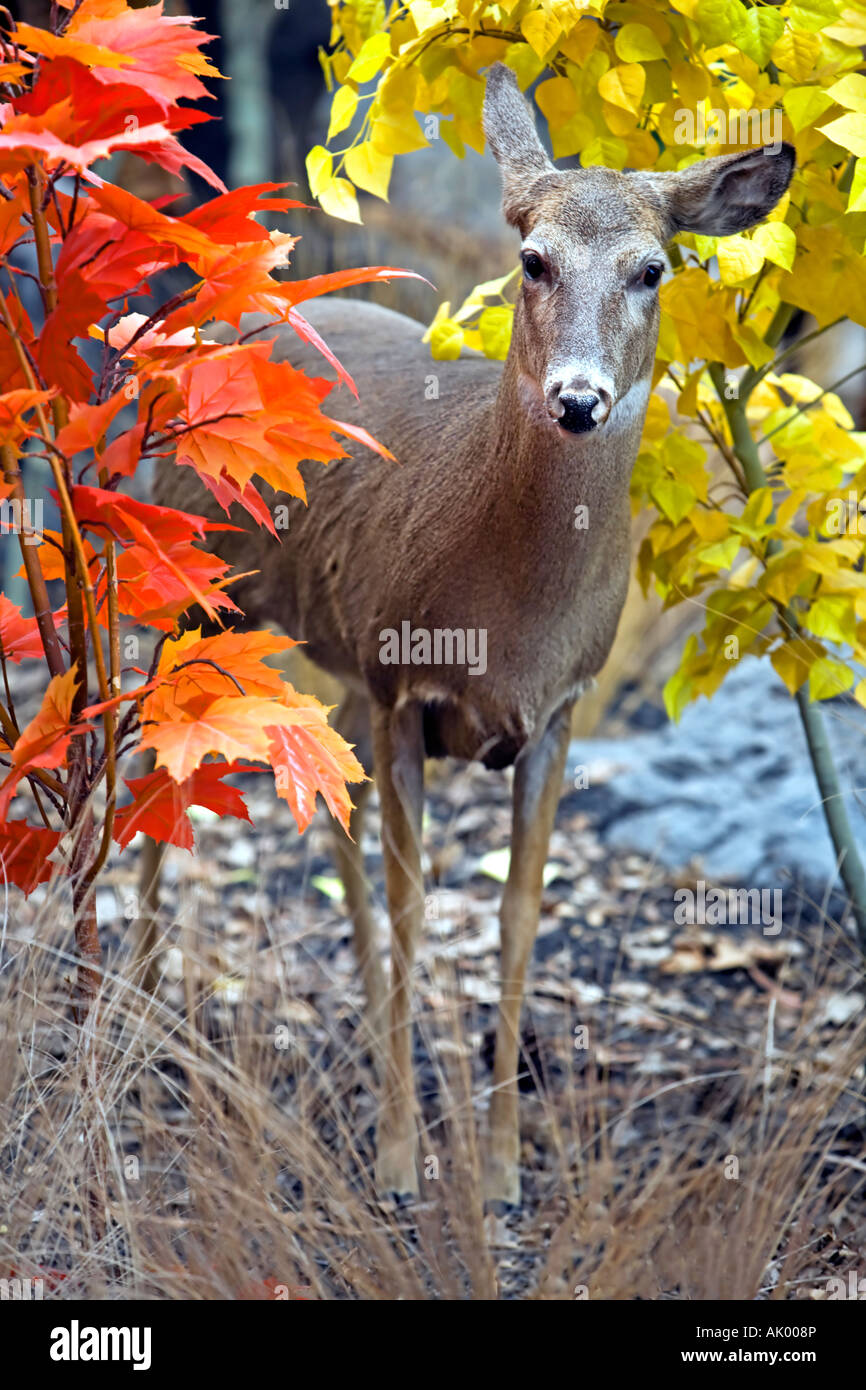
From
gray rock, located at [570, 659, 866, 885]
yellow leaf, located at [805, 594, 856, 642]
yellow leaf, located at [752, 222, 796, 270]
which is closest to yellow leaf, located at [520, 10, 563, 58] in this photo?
yellow leaf, located at [752, 222, 796, 270]

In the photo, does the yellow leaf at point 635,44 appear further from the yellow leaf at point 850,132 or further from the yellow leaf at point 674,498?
the yellow leaf at point 674,498

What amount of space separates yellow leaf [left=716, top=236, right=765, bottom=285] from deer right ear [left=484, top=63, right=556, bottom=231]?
44cm

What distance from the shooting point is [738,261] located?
8.09 feet

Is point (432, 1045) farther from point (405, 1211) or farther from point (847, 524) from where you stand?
point (847, 524)

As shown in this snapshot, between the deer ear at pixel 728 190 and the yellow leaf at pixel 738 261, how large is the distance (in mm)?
93

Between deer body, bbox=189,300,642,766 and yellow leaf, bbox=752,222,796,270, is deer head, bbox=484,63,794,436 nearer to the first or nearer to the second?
yellow leaf, bbox=752,222,796,270

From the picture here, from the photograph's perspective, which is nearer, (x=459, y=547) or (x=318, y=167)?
(x=318, y=167)

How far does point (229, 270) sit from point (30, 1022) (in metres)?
1.21

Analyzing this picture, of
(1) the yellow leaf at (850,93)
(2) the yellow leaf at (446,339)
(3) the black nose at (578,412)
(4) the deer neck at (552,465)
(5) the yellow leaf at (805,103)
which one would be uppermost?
(2) the yellow leaf at (446,339)

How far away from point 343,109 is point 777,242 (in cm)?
92

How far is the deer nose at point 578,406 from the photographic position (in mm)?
2297

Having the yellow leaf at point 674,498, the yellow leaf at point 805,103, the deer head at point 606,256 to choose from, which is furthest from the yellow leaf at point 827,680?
the yellow leaf at point 805,103

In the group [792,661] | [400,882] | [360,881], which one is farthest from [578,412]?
[360,881]

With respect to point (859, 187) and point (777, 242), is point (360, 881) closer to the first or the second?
point (777, 242)
